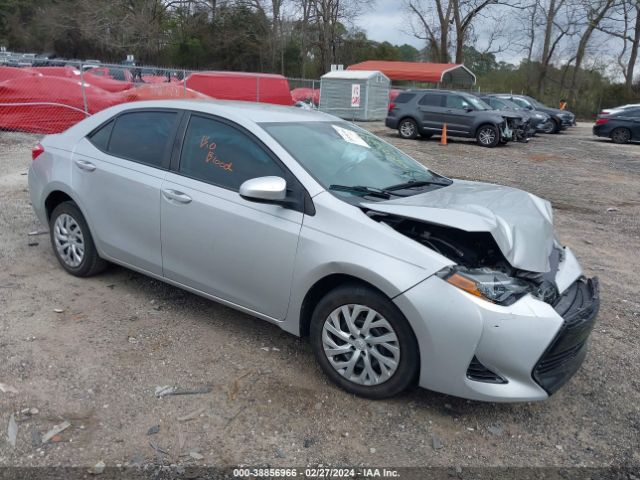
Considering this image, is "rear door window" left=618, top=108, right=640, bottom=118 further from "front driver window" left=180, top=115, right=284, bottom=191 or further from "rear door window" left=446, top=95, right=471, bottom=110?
"front driver window" left=180, top=115, right=284, bottom=191

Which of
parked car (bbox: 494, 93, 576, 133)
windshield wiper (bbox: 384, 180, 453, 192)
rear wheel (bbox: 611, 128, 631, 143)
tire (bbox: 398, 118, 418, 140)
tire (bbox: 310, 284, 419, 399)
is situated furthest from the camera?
parked car (bbox: 494, 93, 576, 133)

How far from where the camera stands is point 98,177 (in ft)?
14.6

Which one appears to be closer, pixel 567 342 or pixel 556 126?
pixel 567 342

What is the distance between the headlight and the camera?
9.68 ft

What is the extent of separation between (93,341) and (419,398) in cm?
219

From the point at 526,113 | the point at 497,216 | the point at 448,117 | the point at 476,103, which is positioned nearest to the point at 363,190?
the point at 497,216

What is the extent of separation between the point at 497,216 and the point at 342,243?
952 millimetres

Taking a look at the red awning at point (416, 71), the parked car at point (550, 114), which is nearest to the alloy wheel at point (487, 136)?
the parked car at point (550, 114)

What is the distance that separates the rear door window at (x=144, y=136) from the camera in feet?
13.8

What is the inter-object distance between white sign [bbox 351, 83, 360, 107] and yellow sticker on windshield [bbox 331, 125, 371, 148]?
19738 millimetres

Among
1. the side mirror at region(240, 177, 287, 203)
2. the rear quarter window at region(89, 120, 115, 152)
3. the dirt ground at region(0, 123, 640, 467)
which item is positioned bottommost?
the dirt ground at region(0, 123, 640, 467)

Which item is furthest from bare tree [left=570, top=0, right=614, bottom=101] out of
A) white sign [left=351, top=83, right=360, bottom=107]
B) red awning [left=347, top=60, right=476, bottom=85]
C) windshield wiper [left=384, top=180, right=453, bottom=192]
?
windshield wiper [left=384, top=180, right=453, bottom=192]

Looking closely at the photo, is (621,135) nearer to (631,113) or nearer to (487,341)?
(631,113)

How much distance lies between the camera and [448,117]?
59.3 ft
